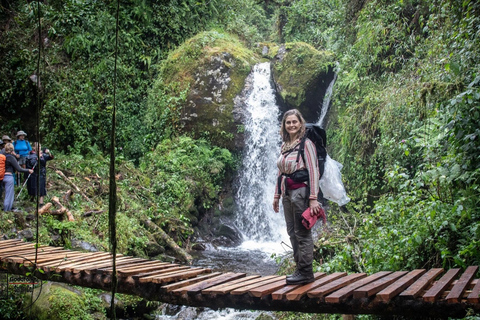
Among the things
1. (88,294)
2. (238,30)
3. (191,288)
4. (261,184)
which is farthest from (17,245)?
(238,30)

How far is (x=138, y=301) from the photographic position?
6.58 meters

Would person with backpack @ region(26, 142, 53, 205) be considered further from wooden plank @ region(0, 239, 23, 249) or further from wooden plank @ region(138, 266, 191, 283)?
wooden plank @ region(138, 266, 191, 283)

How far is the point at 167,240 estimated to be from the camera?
8.83 metres

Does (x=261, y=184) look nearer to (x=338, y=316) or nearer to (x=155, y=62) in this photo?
(x=155, y=62)

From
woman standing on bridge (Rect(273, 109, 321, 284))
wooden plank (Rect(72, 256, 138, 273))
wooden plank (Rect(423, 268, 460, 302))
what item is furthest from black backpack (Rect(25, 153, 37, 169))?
wooden plank (Rect(423, 268, 460, 302))

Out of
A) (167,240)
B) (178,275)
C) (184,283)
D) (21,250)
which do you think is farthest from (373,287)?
(167,240)

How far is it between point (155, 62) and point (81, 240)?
28.2 feet

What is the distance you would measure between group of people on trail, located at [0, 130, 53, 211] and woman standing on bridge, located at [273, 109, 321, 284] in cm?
488

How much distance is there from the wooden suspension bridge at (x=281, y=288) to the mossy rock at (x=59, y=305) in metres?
1.03

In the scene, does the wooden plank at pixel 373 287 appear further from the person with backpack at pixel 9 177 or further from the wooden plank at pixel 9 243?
the person with backpack at pixel 9 177

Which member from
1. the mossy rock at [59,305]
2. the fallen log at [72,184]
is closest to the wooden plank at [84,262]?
the mossy rock at [59,305]

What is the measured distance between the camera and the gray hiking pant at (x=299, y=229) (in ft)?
12.0

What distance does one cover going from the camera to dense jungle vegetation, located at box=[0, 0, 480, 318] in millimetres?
4789

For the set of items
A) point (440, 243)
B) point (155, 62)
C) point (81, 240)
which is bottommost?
point (81, 240)
